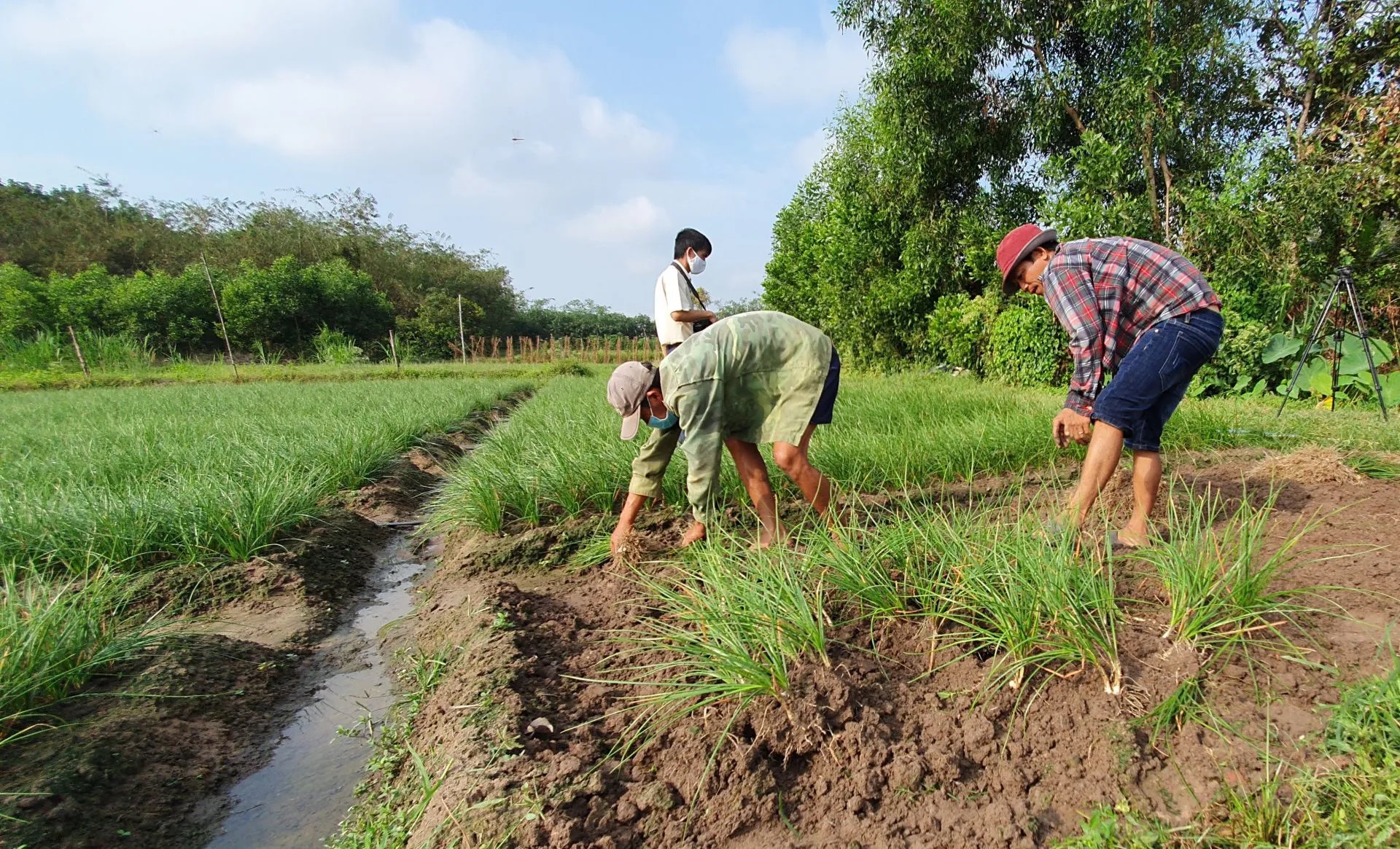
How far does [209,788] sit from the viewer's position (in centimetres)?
192

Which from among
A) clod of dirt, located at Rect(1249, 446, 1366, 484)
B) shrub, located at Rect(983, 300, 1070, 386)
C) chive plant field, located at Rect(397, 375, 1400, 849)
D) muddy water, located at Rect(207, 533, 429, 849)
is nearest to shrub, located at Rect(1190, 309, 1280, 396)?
shrub, located at Rect(983, 300, 1070, 386)

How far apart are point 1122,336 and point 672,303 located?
237 cm

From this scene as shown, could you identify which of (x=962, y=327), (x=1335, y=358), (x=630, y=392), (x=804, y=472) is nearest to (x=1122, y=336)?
(x=804, y=472)

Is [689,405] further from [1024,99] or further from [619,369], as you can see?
[1024,99]

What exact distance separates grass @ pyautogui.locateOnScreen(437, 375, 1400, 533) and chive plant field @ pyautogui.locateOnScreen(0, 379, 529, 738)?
3.10ft

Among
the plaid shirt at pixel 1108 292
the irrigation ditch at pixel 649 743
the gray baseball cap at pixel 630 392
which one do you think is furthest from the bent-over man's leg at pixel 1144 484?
the gray baseball cap at pixel 630 392

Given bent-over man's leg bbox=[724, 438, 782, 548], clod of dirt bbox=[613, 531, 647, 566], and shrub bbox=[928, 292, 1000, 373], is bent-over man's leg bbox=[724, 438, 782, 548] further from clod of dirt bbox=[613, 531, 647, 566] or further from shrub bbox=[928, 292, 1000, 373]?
shrub bbox=[928, 292, 1000, 373]

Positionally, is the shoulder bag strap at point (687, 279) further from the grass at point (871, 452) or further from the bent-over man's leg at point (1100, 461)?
the bent-over man's leg at point (1100, 461)

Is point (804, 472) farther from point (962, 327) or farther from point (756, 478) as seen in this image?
point (962, 327)

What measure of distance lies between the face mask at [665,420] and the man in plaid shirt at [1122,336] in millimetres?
1449

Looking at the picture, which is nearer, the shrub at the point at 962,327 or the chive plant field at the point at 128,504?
the chive plant field at the point at 128,504

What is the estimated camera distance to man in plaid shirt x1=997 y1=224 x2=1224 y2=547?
8.27 feet

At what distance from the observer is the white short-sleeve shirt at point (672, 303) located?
4156 mm

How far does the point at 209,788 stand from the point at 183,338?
2888 centimetres
